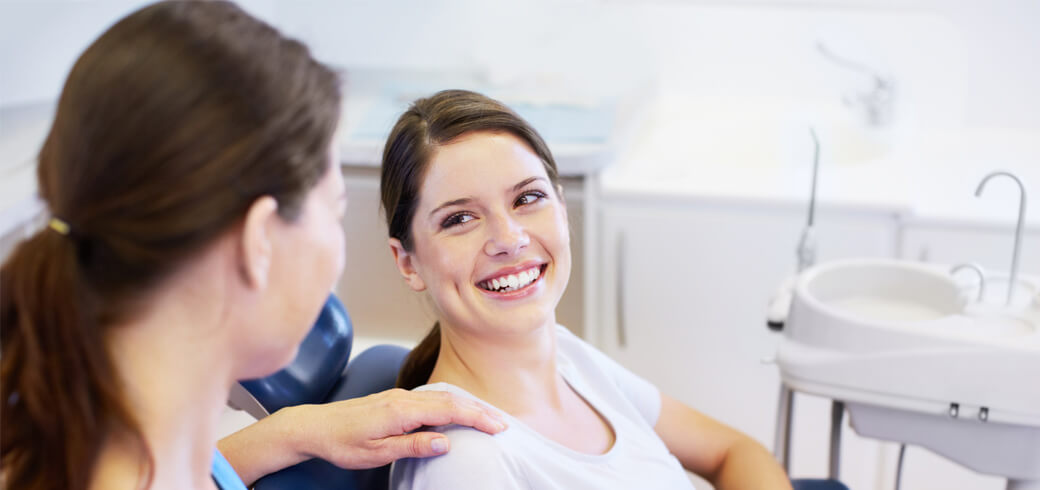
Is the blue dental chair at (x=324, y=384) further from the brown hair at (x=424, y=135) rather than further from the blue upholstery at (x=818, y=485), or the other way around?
the blue upholstery at (x=818, y=485)

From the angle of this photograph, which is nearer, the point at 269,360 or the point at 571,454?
the point at 269,360

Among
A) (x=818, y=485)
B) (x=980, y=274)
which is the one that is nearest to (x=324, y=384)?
(x=818, y=485)

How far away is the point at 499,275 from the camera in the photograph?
1.11 meters

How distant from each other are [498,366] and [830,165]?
48.8 inches

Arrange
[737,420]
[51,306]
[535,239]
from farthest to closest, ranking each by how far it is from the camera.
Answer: [737,420] → [535,239] → [51,306]

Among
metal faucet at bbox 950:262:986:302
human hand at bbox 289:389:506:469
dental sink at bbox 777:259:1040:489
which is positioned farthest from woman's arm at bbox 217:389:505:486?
metal faucet at bbox 950:262:986:302

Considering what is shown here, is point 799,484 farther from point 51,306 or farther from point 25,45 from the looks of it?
point 25,45

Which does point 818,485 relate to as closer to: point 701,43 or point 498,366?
point 498,366

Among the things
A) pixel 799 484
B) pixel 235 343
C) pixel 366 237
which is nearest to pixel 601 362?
pixel 799 484

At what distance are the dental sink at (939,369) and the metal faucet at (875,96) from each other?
74 cm

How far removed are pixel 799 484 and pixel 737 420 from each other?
690 mm

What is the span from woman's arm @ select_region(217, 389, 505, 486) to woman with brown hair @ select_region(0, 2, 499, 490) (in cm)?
30

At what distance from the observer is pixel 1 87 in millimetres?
1734

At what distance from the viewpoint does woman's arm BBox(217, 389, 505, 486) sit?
98 cm
